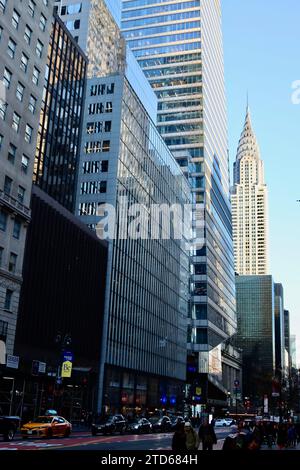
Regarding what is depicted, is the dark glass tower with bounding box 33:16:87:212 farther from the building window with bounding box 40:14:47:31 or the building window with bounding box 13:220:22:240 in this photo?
the building window with bounding box 13:220:22:240

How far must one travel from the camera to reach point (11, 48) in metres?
49.2

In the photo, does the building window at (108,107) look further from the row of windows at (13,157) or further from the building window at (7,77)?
the building window at (7,77)

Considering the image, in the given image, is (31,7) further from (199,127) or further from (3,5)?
(199,127)

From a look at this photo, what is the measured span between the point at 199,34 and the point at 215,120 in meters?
26.4

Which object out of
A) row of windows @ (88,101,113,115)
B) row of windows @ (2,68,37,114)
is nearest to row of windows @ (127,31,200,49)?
row of windows @ (88,101,113,115)

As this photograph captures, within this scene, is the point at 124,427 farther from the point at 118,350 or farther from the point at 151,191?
the point at 151,191

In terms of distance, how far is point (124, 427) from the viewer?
49.2 m

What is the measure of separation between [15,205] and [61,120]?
41.7 m

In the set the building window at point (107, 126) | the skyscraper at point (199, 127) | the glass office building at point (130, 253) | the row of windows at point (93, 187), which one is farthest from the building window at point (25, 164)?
the skyscraper at point (199, 127)

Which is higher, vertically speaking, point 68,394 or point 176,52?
point 176,52

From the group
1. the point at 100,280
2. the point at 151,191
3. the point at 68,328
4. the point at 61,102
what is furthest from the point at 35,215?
the point at 151,191

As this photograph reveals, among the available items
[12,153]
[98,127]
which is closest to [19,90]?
[12,153]

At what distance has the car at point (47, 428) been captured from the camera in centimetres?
3366

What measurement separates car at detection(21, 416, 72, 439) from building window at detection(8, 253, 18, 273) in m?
16.1
